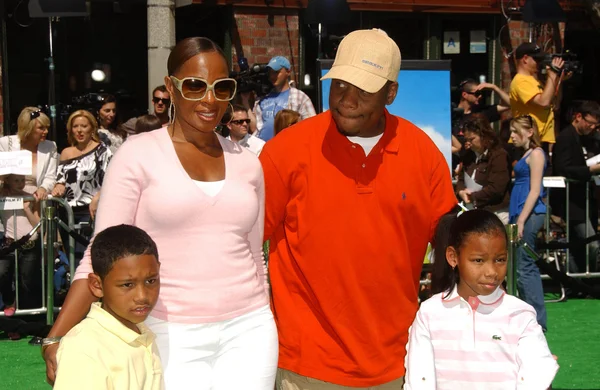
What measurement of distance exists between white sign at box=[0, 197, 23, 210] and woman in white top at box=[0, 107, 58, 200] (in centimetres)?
42

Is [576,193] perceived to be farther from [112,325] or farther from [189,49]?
[112,325]

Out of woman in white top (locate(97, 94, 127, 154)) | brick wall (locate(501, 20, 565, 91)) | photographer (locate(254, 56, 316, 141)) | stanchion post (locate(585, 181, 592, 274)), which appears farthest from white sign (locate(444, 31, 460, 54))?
woman in white top (locate(97, 94, 127, 154))

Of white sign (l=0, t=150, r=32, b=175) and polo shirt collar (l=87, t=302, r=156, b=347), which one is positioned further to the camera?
white sign (l=0, t=150, r=32, b=175)

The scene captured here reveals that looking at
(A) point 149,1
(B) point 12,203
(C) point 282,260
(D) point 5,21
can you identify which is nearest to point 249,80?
(A) point 149,1

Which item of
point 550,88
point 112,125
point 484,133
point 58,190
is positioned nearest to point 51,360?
point 58,190

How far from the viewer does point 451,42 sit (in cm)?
1458

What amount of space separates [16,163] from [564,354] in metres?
4.97

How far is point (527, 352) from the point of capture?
374 cm

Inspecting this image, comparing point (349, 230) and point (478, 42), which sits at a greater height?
point (478, 42)

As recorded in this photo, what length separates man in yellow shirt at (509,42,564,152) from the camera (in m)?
11.0

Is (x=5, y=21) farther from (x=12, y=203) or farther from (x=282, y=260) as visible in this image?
(x=282, y=260)

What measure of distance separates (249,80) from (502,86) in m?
5.23

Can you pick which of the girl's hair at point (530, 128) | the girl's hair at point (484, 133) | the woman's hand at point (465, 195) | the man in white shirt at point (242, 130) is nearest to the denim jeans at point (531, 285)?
the woman's hand at point (465, 195)

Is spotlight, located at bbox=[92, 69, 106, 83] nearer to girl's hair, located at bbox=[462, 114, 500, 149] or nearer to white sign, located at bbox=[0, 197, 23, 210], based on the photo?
white sign, located at bbox=[0, 197, 23, 210]
